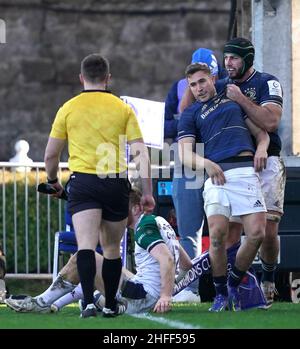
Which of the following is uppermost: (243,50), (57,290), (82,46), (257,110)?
(82,46)

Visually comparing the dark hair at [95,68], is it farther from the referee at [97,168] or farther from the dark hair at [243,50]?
the dark hair at [243,50]

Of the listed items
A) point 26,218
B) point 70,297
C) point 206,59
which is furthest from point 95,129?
point 26,218

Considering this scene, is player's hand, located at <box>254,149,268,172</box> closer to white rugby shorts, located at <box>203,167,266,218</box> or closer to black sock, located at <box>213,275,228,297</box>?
white rugby shorts, located at <box>203,167,266,218</box>

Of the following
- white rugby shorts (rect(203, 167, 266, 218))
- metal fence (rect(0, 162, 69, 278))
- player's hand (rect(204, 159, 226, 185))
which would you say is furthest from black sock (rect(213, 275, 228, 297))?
metal fence (rect(0, 162, 69, 278))

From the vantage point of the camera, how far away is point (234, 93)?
1120cm

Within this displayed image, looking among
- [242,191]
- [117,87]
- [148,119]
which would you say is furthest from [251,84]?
[117,87]

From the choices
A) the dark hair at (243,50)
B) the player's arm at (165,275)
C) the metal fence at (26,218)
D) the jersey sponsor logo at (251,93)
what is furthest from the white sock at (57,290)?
the metal fence at (26,218)

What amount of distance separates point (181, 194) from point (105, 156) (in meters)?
2.68

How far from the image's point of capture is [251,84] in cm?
1146

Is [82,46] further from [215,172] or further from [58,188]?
[58,188]

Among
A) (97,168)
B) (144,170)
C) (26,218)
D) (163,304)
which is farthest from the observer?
(26,218)

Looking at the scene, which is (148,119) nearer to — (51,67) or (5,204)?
(5,204)

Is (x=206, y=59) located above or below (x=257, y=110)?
Result: above

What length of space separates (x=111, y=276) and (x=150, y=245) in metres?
0.75
